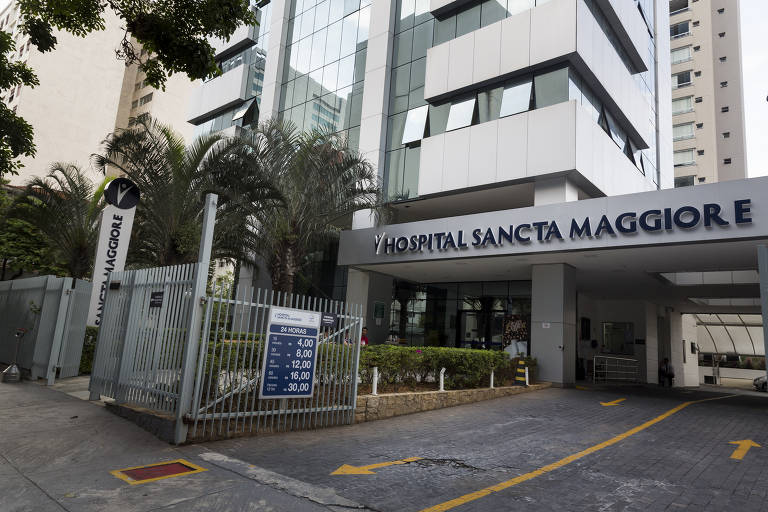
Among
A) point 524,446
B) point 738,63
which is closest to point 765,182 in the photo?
point 524,446

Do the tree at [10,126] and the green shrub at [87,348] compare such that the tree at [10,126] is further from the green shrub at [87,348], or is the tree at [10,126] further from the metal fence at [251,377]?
the metal fence at [251,377]

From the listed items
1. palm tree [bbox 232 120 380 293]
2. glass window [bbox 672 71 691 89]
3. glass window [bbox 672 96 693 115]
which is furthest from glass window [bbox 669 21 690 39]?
palm tree [bbox 232 120 380 293]

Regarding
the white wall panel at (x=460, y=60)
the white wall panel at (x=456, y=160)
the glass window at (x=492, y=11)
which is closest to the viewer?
the white wall panel at (x=456, y=160)

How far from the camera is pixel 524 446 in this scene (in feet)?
25.3

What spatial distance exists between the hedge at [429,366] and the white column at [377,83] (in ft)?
35.9

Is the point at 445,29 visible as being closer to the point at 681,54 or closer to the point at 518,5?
the point at 518,5

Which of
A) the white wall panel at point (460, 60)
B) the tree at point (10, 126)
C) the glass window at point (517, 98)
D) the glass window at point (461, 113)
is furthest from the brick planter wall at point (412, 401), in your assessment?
the white wall panel at point (460, 60)

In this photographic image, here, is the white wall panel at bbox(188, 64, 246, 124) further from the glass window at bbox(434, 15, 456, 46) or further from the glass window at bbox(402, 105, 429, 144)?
the glass window at bbox(434, 15, 456, 46)

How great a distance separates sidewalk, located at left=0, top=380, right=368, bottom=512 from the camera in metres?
4.44

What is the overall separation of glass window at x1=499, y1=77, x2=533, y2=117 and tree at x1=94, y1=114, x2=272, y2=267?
9624 mm

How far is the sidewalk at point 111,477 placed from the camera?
14.6 feet

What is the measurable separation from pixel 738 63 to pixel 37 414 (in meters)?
65.4

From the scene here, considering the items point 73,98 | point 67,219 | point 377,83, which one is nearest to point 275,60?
point 377,83

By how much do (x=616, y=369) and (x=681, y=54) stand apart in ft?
143
